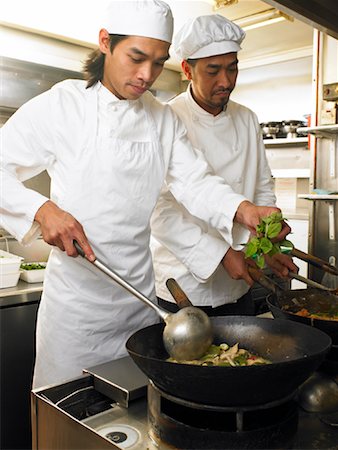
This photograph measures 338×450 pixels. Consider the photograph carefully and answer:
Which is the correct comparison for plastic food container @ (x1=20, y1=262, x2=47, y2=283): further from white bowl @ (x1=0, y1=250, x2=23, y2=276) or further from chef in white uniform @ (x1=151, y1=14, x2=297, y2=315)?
chef in white uniform @ (x1=151, y1=14, x2=297, y2=315)

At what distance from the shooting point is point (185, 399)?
2.73ft

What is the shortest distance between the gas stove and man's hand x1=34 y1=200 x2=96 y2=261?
29 centimetres

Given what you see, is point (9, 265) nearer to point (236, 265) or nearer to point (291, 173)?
point (236, 265)

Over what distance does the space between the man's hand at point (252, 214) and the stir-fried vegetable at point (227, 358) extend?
419 millimetres

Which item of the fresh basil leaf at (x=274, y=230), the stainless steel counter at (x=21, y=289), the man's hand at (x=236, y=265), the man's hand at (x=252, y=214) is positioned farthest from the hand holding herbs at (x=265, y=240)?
the stainless steel counter at (x=21, y=289)

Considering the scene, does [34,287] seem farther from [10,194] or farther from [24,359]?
[10,194]

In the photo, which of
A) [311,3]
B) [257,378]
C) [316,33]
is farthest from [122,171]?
[316,33]

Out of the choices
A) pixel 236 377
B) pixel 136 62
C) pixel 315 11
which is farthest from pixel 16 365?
pixel 315 11

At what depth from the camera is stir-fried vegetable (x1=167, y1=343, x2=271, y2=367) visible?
0.94 metres

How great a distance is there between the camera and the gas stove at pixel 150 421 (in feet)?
2.68

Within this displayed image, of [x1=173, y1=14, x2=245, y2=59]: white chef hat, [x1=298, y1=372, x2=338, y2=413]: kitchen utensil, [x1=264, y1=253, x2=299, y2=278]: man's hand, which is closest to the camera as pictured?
[x1=298, y1=372, x2=338, y2=413]: kitchen utensil

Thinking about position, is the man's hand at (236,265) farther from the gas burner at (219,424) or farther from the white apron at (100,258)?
the gas burner at (219,424)

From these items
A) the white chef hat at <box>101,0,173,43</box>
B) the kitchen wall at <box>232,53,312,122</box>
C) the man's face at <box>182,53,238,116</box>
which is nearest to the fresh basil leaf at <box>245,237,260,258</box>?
the white chef hat at <box>101,0,173,43</box>

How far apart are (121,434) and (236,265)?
0.81 meters
